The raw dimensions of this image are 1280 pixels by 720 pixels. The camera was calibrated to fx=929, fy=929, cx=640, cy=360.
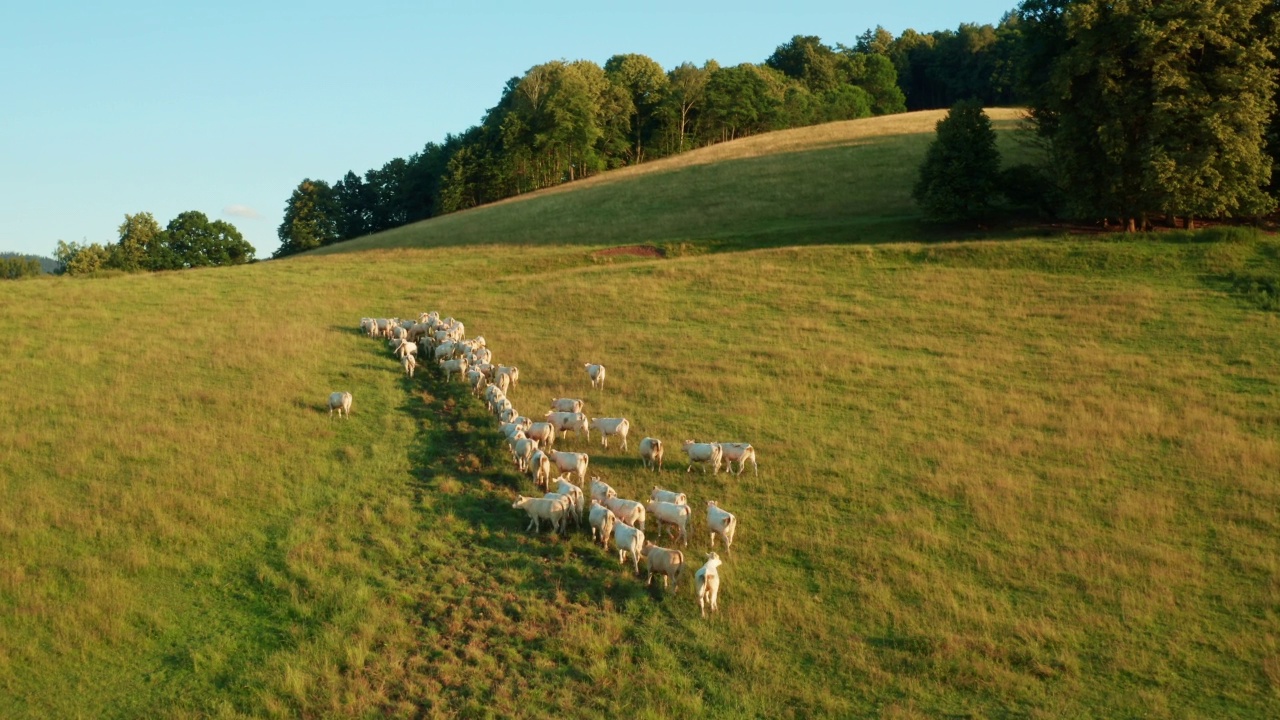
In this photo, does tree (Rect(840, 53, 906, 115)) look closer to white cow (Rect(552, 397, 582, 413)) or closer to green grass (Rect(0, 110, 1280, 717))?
green grass (Rect(0, 110, 1280, 717))

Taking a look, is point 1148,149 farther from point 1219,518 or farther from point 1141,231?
point 1219,518

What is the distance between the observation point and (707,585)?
576 inches

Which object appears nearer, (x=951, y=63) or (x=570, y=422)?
(x=570, y=422)

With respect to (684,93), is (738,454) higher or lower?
lower

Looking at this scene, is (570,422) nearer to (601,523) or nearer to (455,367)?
(601,523)

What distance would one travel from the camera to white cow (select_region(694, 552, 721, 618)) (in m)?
14.6

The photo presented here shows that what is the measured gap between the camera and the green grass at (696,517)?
42.9ft

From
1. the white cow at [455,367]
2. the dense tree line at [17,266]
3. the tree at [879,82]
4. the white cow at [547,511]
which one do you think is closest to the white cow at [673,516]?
the white cow at [547,511]

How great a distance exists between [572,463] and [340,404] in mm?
8092

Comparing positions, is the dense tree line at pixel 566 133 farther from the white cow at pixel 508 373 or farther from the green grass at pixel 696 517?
the white cow at pixel 508 373

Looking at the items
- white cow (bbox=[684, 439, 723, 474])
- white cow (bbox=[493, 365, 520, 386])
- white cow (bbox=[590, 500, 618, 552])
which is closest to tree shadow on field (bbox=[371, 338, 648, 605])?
white cow (bbox=[590, 500, 618, 552])

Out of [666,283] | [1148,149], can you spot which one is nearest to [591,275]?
[666,283]

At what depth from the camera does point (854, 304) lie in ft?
119

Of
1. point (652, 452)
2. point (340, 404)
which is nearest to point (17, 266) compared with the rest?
point (340, 404)
